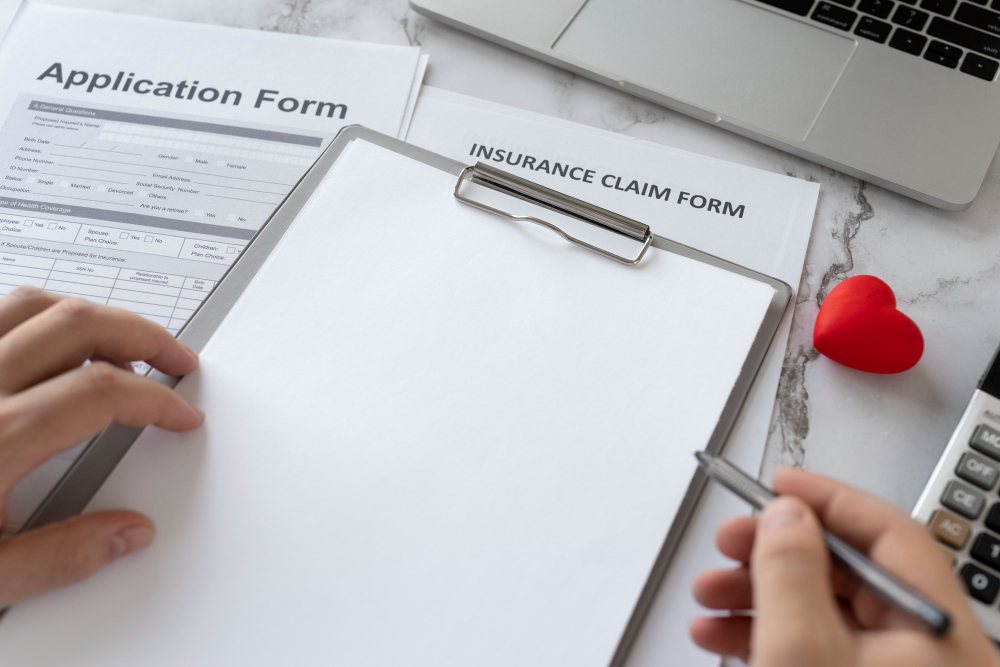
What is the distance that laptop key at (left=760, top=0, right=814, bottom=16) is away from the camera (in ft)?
1.84

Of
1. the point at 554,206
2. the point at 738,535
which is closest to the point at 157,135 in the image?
the point at 554,206

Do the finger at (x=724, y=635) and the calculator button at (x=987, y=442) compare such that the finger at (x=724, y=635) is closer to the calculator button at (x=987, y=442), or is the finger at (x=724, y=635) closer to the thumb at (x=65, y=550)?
the calculator button at (x=987, y=442)

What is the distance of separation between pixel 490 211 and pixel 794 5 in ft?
1.07

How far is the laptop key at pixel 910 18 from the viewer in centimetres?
55

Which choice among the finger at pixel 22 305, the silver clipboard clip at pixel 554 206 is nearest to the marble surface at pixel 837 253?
the silver clipboard clip at pixel 554 206

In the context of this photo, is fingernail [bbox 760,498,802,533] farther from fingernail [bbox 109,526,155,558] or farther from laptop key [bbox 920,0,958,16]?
laptop key [bbox 920,0,958,16]

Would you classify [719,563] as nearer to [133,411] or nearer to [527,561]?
[527,561]

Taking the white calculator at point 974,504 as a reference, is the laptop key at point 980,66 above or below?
above

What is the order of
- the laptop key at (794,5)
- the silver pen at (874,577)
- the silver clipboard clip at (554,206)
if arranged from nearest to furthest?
the silver pen at (874,577)
the silver clipboard clip at (554,206)
the laptop key at (794,5)

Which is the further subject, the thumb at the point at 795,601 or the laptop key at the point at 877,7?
the laptop key at the point at 877,7

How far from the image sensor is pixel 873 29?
1.81 ft

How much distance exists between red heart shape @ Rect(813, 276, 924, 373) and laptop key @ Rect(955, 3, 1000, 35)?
27 cm

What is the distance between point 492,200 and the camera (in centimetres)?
48

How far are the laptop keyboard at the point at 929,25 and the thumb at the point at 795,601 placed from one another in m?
0.45
